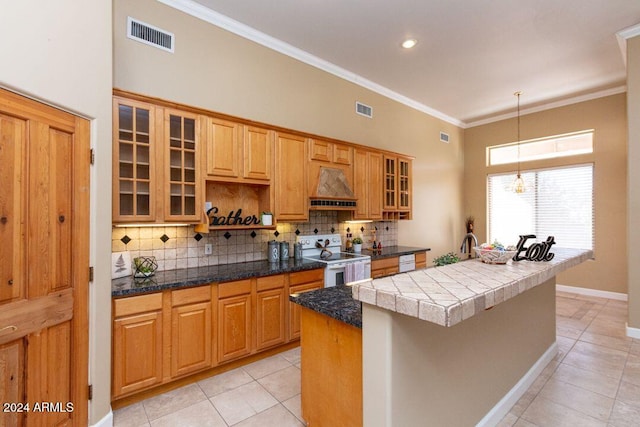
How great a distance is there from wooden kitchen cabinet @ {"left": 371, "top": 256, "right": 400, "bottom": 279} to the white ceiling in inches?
111

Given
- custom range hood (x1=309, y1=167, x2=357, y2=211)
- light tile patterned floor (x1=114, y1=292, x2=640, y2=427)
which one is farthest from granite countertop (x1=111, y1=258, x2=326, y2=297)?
light tile patterned floor (x1=114, y1=292, x2=640, y2=427)

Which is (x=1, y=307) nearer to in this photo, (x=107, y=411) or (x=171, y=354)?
(x=107, y=411)

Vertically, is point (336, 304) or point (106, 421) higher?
point (336, 304)

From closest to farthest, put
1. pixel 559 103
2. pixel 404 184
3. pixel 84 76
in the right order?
pixel 84 76
pixel 404 184
pixel 559 103

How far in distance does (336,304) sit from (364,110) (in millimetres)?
3824

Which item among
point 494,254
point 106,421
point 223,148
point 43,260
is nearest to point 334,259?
point 223,148

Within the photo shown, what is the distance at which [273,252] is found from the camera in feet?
11.6

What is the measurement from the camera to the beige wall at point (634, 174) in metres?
3.56

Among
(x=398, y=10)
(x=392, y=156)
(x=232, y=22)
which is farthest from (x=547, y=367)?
(x=232, y=22)

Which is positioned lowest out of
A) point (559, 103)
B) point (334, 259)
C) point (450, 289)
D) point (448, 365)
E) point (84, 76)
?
point (448, 365)

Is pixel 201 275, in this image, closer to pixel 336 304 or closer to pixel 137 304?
pixel 137 304

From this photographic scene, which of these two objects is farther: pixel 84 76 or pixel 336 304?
pixel 84 76

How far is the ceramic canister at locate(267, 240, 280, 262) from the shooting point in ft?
11.6

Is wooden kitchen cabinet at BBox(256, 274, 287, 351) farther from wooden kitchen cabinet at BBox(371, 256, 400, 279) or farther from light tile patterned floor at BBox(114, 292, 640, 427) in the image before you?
wooden kitchen cabinet at BBox(371, 256, 400, 279)
